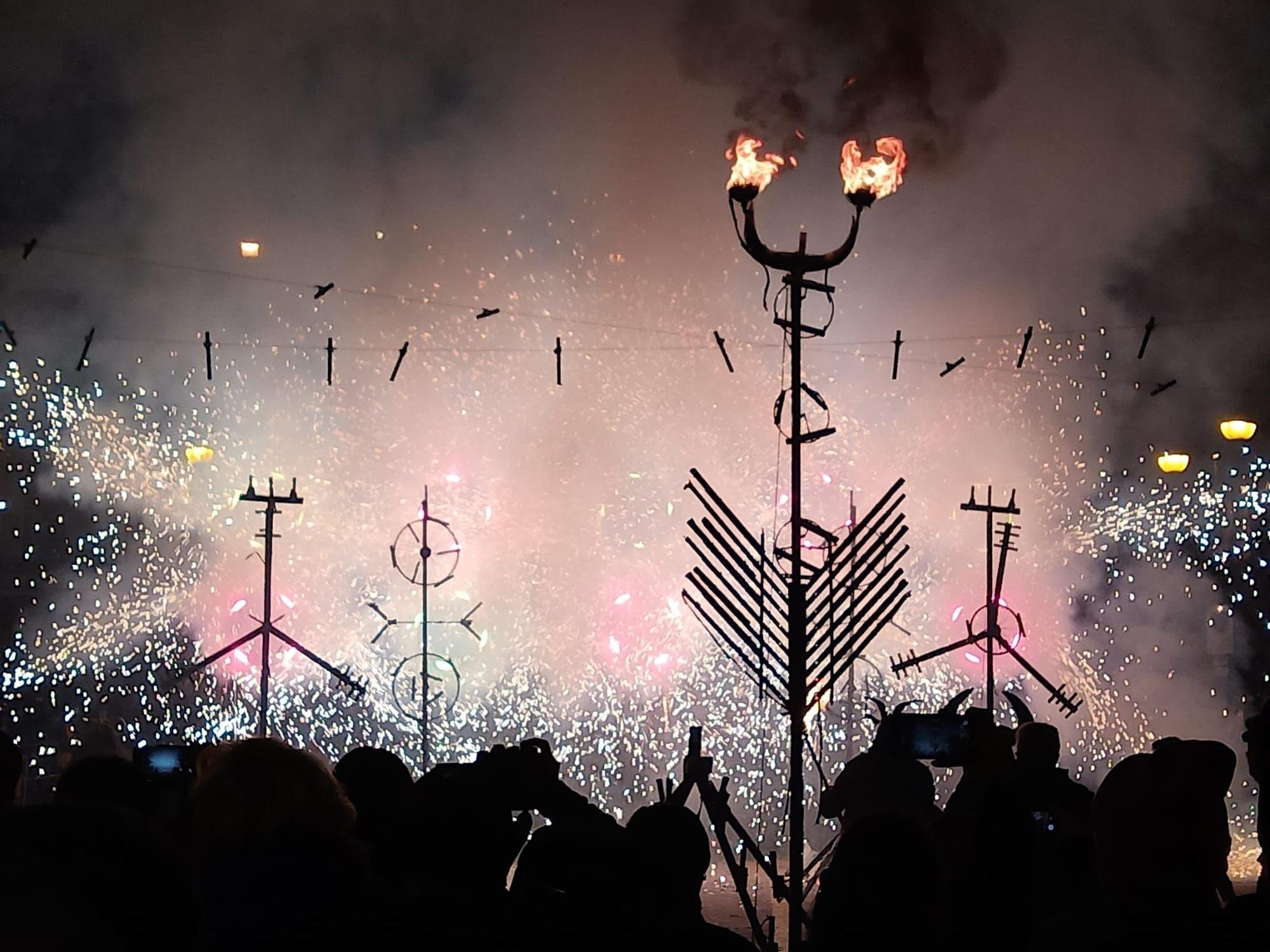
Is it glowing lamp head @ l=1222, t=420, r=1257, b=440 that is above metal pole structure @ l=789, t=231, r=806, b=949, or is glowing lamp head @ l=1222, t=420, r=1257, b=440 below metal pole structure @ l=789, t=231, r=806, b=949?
above

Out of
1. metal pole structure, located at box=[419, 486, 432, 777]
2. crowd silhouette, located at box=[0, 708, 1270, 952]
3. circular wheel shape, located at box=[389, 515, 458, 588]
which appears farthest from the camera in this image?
circular wheel shape, located at box=[389, 515, 458, 588]

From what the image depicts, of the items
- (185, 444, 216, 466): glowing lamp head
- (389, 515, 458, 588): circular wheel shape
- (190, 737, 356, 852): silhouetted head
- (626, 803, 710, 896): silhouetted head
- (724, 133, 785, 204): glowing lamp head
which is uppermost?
(724, 133, 785, 204): glowing lamp head

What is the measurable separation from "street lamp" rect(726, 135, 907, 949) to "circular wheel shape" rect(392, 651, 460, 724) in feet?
35.9

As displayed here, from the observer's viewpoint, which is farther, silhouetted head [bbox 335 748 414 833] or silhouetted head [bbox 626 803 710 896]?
silhouetted head [bbox 335 748 414 833]

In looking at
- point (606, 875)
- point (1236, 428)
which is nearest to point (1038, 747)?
point (606, 875)

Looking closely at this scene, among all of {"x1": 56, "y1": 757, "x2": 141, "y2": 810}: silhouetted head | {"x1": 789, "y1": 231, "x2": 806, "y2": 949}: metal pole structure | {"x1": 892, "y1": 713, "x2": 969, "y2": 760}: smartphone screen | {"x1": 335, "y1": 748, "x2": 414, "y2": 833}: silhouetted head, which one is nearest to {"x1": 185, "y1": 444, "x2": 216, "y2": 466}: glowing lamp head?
{"x1": 789, "y1": 231, "x2": 806, "y2": 949}: metal pole structure

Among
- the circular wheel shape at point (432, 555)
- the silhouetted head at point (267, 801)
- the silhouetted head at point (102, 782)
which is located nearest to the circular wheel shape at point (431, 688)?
the circular wheel shape at point (432, 555)

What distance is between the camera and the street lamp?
25.3 feet

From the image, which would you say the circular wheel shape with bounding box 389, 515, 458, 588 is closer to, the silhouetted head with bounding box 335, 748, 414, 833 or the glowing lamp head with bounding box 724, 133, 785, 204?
the glowing lamp head with bounding box 724, 133, 785, 204

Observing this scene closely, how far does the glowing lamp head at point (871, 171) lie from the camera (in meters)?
8.24

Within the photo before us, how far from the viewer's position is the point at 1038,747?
6.02 metres

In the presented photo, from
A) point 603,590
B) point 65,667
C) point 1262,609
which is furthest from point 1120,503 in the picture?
point 65,667

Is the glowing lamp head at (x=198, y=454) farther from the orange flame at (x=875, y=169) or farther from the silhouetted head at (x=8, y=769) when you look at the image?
the silhouetted head at (x=8, y=769)

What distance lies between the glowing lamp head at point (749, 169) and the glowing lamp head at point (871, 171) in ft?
1.46
